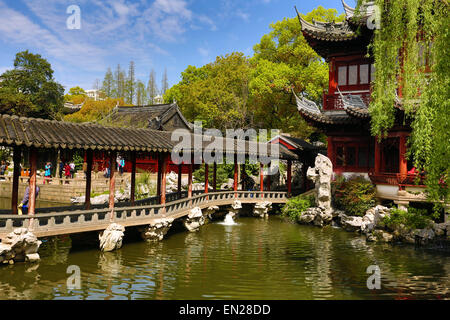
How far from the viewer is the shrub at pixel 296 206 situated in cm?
1821

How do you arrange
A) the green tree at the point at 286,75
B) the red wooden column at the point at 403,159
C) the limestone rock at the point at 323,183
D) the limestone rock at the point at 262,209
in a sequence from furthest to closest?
the green tree at the point at 286,75, the limestone rock at the point at 262,209, the limestone rock at the point at 323,183, the red wooden column at the point at 403,159

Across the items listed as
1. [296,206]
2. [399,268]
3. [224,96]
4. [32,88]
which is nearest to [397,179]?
[296,206]

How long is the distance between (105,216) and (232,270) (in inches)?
172

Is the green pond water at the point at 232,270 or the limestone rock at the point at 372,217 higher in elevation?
the limestone rock at the point at 372,217

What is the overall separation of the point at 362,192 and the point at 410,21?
10.0 metres

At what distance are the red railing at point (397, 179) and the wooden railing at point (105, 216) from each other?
5917 mm

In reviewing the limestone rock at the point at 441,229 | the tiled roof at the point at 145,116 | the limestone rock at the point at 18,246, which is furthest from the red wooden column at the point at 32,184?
the tiled roof at the point at 145,116

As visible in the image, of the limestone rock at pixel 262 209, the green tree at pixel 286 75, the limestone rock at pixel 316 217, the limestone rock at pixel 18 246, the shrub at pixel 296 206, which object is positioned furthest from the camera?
the green tree at pixel 286 75

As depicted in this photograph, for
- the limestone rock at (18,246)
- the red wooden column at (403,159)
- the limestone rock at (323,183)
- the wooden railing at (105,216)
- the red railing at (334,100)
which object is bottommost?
the limestone rock at (18,246)

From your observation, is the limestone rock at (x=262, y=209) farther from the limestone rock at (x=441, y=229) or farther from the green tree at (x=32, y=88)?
the green tree at (x=32, y=88)

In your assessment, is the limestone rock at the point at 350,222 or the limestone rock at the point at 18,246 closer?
the limestone rock at the point at 18,246

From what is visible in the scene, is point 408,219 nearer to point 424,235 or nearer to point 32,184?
point 424,235
